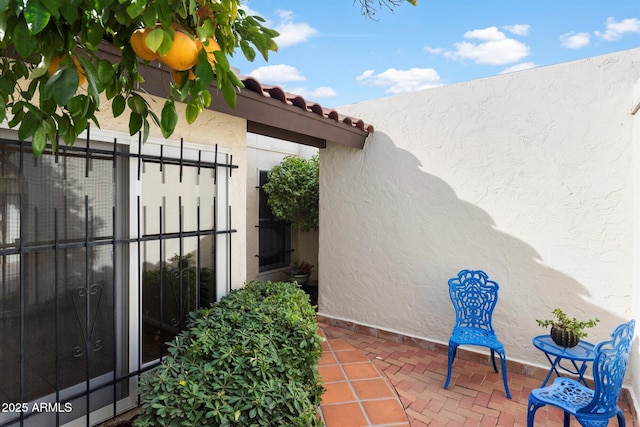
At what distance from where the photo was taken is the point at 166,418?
8.10 ft

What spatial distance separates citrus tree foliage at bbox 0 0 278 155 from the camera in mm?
1035

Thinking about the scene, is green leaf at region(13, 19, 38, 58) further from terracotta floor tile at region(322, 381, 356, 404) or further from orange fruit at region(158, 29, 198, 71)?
terracotta floor tile at region(322, 381, 356, 404)

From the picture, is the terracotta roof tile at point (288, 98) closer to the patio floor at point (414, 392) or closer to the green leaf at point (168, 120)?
the green leaf at point (168, 120)

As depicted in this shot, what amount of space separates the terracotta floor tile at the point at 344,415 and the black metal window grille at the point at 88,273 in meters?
1.82

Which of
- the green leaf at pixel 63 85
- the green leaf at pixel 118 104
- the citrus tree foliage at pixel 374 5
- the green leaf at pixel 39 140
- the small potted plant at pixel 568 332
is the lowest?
the small potted plant at pixel 568 332

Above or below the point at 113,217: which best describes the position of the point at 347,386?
below

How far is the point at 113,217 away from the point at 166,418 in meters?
1.68

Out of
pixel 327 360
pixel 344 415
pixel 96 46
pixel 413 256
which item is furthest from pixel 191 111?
pixel 413 256

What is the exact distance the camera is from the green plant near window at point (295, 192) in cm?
802

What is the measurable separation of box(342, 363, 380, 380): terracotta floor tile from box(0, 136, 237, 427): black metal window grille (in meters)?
2.26

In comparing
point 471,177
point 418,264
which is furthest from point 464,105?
point 418,264

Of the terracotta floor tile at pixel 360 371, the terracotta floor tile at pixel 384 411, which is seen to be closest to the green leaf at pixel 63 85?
the terracotta floor tile at pixel 384 411

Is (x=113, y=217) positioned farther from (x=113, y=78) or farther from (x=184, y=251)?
(x=113, y=78)

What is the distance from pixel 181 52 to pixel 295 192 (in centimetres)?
674
